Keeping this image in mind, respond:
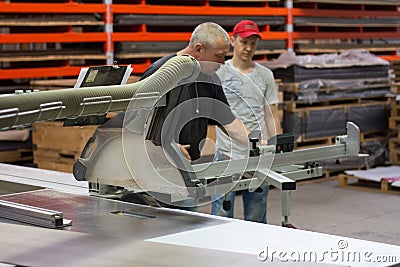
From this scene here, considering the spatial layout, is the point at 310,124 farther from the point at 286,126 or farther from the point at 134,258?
the point at 134,258

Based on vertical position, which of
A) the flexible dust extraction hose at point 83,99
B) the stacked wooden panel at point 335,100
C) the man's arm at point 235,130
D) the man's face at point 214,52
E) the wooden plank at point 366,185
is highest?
the man's face at point 214,52

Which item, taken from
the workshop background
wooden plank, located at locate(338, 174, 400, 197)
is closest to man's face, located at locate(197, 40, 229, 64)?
the workshop background

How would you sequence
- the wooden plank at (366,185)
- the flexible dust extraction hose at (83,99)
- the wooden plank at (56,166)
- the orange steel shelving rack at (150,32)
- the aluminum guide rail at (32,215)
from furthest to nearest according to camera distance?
the wooden plank at (366,185) < the orange steel shelving rack at (150,32) < the wooden plank at (56,166) < the aluminum guide rail at (32,215) < the flexible dust extraction hose at (83,99)

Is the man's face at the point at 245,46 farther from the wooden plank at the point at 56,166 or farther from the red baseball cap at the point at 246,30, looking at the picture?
the wooden plank at the point at 56,166

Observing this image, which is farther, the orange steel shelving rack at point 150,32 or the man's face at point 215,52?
the orange steel shelving rack at point 150,32

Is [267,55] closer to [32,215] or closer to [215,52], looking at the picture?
[215,52]

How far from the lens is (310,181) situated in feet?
29.3

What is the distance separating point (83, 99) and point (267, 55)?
7.28 m

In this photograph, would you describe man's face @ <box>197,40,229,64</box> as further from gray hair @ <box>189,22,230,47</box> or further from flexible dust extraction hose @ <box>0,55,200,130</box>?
flexible dust extraction hose @ <box>0,55,200,130</box>

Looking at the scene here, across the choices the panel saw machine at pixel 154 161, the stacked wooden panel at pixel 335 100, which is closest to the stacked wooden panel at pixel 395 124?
the stacked wooden panel at pixel 335 100

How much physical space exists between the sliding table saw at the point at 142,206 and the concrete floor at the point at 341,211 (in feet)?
10.7

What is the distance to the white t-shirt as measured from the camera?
17.2 ft

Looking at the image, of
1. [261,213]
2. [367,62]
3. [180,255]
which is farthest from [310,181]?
[180,255]

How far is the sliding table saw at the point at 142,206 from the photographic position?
2.51 m
